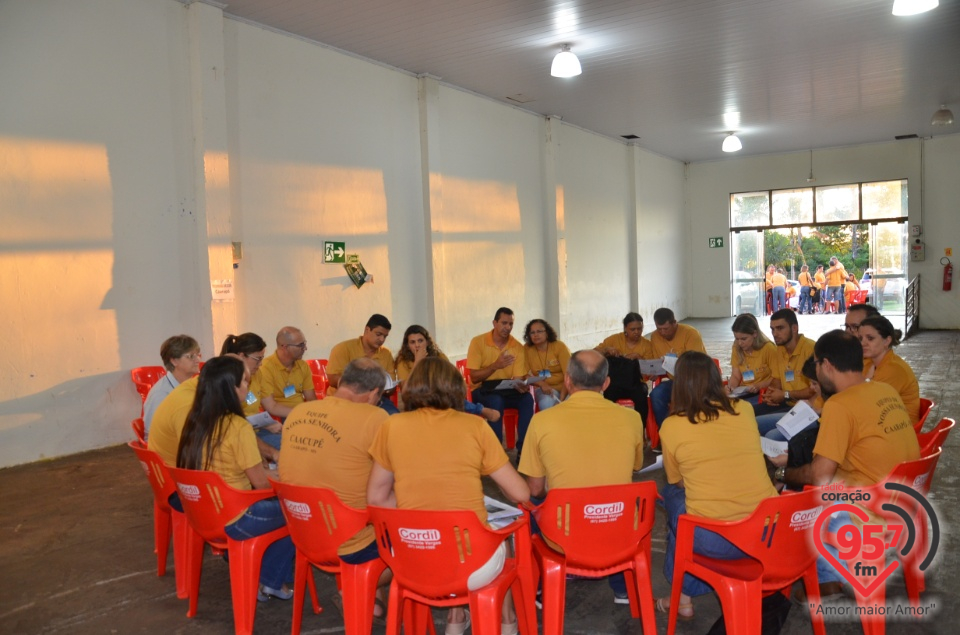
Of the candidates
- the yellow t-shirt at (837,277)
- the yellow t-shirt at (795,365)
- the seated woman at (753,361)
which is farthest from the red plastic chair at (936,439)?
the yellow t-shirt at (837,277)

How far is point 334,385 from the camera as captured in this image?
5.52 metres

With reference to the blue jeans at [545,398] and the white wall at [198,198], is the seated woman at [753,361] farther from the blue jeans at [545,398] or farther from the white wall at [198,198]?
the white wall at [198,198]

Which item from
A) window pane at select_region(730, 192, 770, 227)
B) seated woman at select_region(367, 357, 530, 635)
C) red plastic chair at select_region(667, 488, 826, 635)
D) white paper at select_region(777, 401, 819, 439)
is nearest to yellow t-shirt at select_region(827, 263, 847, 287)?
window pane at select_region(730, 192, 770, 227)

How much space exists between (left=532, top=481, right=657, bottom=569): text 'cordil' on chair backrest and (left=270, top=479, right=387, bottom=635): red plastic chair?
25.6 inches

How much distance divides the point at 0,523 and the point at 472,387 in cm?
327

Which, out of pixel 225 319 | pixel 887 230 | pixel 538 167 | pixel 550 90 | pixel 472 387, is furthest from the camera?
pixel 887 230

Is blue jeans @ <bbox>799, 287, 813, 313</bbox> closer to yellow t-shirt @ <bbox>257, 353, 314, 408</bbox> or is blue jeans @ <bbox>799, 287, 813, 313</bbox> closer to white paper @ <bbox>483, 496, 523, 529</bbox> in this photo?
yellow t-shirt @ <bbox>257, 353, 314, 408</bbox>

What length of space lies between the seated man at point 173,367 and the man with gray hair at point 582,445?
88.3 inches

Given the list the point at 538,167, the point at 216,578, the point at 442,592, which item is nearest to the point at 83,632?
the point at 216,578

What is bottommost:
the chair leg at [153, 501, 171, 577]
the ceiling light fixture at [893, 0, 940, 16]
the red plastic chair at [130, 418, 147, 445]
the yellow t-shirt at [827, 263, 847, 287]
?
the chair leg at [153, 501, 171, 577]

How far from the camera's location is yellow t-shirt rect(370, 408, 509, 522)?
8.35 ft

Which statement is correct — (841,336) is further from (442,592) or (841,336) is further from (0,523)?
(0,523)

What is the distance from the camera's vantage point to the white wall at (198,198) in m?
5.48

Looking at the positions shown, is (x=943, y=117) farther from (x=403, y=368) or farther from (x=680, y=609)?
(x=680, y=609)
